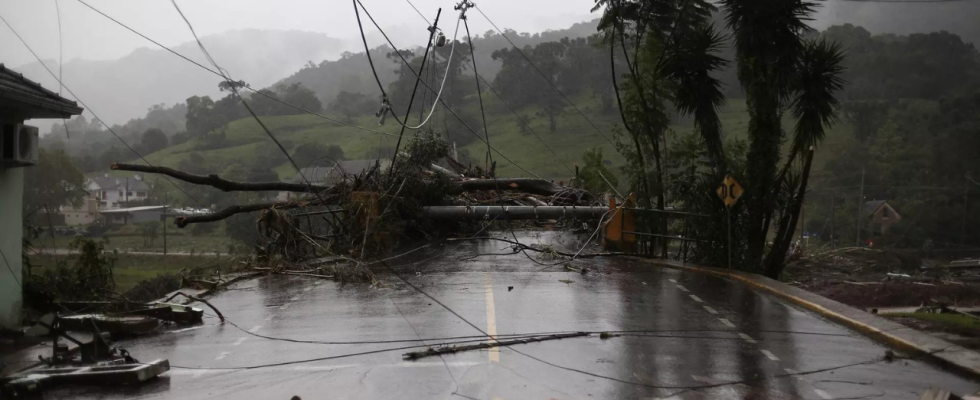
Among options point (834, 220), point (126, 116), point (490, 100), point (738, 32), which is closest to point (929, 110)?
point (834, 220)

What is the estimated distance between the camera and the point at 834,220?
52125 millimetres

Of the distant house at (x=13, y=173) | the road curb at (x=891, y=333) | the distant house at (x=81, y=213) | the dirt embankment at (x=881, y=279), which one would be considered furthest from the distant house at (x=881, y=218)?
the distant house at (x=13, y=173)

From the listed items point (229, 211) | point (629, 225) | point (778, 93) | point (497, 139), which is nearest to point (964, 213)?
point (778, 93)

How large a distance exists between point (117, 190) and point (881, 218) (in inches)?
1868

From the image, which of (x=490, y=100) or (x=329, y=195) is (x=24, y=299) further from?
(x=490, y=100)

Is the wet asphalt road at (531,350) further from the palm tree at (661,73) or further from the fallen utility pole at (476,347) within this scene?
the palm tree at (661,73)

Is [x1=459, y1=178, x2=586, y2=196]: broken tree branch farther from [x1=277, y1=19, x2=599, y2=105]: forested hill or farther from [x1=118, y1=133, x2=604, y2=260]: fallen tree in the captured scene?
[x1=277, y1=19, x2=599, y2=105]: forested hill

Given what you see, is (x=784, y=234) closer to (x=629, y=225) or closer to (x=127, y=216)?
(x=629, y=225)

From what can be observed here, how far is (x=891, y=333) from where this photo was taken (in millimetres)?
10211

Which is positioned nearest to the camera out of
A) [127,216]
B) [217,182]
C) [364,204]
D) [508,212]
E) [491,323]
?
[491,323]

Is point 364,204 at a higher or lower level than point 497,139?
lower

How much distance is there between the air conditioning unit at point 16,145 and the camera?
11.1 meters

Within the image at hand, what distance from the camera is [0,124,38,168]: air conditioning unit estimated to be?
1109 cm

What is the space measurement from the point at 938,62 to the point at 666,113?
66289mm
